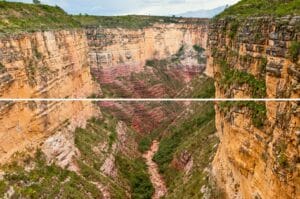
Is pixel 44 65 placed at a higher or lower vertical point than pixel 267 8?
lower

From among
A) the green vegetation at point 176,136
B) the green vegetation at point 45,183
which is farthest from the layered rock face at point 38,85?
the green vegetation at point 176,136

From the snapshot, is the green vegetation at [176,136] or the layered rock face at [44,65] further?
the green vegetation at [176,136]

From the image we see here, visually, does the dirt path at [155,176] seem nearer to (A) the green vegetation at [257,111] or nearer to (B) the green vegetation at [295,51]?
(A) the green vegetation at [257,111]

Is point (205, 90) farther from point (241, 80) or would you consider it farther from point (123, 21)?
point (241, 80)

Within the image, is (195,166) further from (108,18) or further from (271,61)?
(108,18)

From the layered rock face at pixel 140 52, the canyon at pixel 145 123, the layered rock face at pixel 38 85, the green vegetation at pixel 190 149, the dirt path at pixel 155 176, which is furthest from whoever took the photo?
the layered rock face at pixel 140 52

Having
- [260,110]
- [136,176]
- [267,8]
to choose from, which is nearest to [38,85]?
[136,176]

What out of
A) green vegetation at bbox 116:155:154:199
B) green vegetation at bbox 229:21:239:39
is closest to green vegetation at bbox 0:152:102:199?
green vegetation at bbox 116:155:154:199

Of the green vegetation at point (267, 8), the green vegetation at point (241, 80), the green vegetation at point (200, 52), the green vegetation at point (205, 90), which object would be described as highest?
the green vegetation at point (267, 8)
